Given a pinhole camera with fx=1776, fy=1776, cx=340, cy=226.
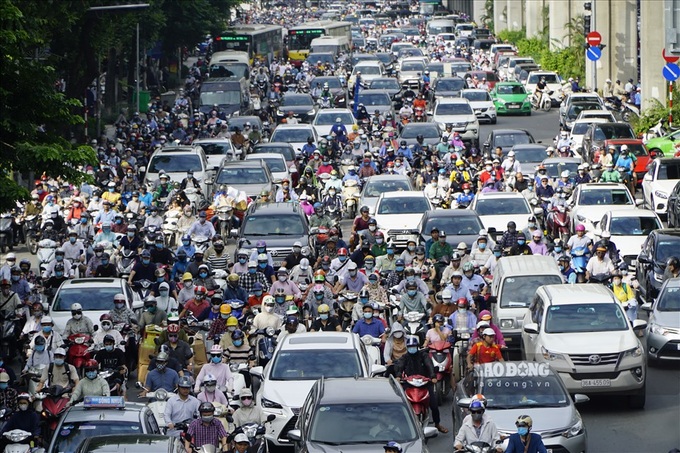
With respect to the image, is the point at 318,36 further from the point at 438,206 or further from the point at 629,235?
the point at 629,235

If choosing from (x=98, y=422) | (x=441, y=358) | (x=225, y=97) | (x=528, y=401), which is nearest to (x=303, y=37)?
(x=225, y=97)

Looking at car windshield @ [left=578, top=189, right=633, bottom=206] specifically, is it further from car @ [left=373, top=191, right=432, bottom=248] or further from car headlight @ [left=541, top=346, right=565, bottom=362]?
car headlight @ [left=541, top=346, right=565, bottom=362]

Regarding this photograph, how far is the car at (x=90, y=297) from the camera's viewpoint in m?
27.8

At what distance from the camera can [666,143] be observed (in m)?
47.4

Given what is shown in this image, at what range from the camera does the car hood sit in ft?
76.4

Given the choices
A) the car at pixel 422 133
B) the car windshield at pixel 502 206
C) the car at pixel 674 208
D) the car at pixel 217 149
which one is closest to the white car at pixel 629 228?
the car windshield at pixel 502 206

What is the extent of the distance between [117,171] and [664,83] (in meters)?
21.7

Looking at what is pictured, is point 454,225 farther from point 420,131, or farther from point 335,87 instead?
point 335,87

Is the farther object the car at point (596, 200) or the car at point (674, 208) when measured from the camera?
the car at point (674, 208)

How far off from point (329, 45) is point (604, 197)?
5663 cm

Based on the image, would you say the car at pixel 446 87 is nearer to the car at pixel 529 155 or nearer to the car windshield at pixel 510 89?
the car windshield at pixel 510 89

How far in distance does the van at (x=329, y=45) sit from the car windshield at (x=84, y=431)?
72.5m

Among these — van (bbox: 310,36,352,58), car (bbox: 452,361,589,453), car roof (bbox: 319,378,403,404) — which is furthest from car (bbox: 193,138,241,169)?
van (bbox: 310,36,352,58)

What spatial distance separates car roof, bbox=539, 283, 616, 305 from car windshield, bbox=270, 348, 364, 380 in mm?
3842
